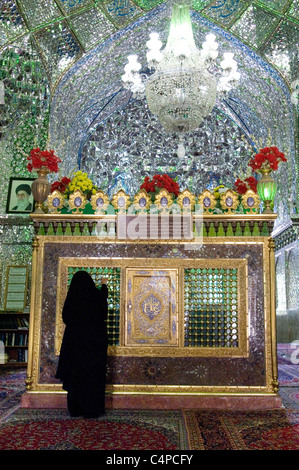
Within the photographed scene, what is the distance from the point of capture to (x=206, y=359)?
12.8 feet

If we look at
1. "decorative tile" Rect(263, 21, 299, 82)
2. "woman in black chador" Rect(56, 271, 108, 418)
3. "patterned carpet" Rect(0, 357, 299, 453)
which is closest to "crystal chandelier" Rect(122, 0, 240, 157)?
"decorative tile" Rect(263, 21, 299, 82)

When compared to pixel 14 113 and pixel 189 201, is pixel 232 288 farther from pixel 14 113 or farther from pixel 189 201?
pixel 14 113

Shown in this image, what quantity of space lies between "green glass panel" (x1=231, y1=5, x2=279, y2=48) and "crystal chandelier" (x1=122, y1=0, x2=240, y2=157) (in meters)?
1.15

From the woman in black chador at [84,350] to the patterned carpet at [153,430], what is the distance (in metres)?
0.14

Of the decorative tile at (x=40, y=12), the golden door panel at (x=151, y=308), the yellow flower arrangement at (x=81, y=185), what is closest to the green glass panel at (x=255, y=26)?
the decorative tile at (x=40, y=12)

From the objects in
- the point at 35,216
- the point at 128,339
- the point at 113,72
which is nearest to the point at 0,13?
the point at 113,72

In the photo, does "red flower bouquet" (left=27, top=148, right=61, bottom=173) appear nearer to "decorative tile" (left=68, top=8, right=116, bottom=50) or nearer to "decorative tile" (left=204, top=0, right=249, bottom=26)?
"decorative tile" (left=68, top=8, right=116, bottom=50)

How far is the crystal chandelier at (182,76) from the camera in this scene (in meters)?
6.96

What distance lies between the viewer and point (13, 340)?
7047mm

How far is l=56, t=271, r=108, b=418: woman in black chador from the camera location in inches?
138

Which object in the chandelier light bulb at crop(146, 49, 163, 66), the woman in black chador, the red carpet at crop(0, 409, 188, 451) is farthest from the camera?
the chandelier light bulb at crop(146, 49, 163, 66)

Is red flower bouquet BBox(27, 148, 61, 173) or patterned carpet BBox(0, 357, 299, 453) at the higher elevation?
red flower bouquet BBox(27, 148, 61, 173)

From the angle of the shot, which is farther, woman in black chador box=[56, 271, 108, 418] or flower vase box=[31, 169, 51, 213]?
flower vase box=[31, 169, 51, 213]
